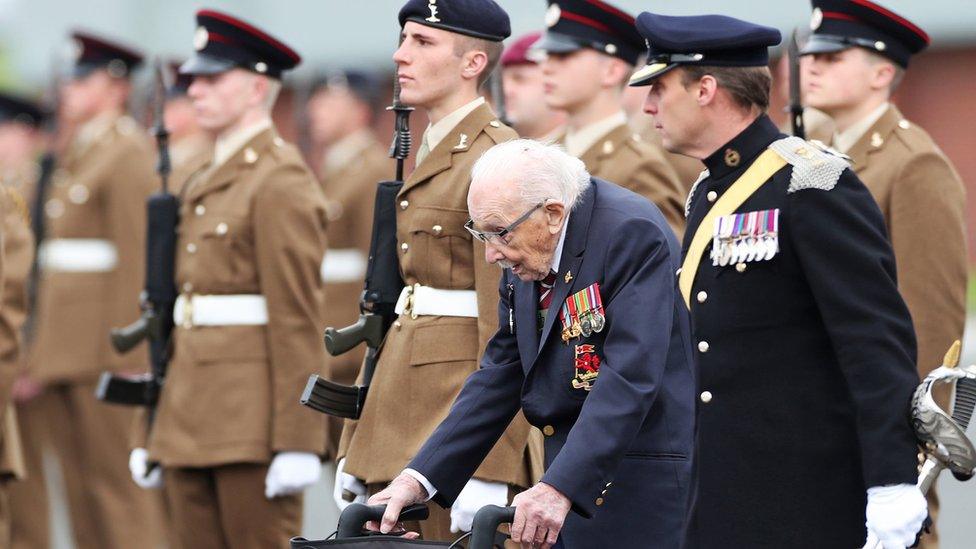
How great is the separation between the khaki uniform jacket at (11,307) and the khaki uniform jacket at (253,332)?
0.98 m

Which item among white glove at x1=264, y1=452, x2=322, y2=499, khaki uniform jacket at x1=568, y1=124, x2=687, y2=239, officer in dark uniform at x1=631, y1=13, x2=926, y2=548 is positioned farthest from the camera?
khaki uniform jacket at x1=568, y1=124, x2=687, y2=239

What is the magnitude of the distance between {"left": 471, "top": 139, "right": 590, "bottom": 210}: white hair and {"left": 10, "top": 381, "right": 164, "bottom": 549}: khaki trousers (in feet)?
16.3

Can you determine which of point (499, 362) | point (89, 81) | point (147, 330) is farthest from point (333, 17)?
point (499, 362)

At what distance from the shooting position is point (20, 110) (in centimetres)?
1039

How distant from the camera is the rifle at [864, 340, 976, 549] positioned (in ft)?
12.9

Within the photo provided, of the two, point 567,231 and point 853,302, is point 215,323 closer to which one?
point 567,231

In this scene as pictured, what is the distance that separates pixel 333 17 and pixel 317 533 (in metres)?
14.3

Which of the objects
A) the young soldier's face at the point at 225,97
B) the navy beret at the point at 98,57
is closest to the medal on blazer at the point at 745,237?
the young soldier's face at the point at 225,97

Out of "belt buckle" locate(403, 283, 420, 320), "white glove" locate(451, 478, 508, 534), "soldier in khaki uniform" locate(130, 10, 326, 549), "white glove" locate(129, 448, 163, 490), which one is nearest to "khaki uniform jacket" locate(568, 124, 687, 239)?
"soldier in khaki uniform" locate(130, 10, 326, 549)

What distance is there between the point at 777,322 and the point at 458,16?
1.75 meters

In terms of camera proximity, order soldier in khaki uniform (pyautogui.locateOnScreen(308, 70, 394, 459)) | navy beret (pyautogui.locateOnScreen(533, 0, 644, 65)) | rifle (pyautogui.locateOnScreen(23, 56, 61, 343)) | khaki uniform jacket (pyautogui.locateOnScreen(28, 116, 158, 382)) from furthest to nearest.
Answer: soldier in khaki uniform (pyautogui.locateOnScreen(308, 70, 394, 459))
rifle (pyautogui.locateOnScreen(23, 56, 61, 343))
khaki uniform jacket (pyautogui.locateOnScreen(28, 116, 158, 382))
navy beret (pyautogui.locateOnScreen(533, 0, 644, 65))

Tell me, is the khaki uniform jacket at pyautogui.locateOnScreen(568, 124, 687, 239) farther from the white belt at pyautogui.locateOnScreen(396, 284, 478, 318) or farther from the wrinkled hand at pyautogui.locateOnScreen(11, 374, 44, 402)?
the wrinkled hand at pyautogui.locateOnScreen(11, 374, 44, 402)

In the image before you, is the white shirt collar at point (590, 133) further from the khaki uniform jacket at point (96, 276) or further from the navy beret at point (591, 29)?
the khaki uniform jacket at point (96, 276)

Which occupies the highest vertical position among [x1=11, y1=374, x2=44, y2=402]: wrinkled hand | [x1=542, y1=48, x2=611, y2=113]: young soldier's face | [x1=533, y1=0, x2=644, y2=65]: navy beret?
[x1=533, y1=0, x2=644, y2=65]: navy beret
